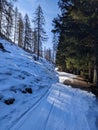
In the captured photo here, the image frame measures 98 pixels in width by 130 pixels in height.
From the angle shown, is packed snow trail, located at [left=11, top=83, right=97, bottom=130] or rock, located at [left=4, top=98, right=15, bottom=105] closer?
packed snow trail, located at [left=11, top=83, right=97, bottom=130]

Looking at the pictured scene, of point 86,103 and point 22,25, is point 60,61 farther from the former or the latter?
point 22,25

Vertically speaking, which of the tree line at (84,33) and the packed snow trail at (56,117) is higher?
the tree line at (84,33)

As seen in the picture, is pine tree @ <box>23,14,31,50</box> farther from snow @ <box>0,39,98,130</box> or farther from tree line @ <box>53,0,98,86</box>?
snow @ <box>0,39,98,130</box>

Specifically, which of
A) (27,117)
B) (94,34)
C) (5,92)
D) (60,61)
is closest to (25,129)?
(27,117)

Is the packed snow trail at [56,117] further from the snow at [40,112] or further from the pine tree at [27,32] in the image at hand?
the pine tree at [27,32]

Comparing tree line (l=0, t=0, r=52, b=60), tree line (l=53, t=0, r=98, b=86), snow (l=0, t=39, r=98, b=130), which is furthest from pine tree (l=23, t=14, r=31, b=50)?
snow (l=0, t=39, r=98, b=130)

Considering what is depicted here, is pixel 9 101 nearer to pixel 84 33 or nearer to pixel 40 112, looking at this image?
pixel 40 112

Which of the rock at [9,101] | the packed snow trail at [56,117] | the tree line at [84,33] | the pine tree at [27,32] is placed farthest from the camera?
the pine tree at [27,32]

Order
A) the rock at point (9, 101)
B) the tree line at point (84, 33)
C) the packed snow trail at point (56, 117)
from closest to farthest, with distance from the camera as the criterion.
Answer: the packed snow trail at point (56, 117)
the rock at point (9, 101)
the tree line at point (84, 33)

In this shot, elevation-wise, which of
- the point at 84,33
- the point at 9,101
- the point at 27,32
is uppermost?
the point at 27,32

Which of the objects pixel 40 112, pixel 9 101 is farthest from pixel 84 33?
pixel 9 101

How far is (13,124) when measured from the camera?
663cm

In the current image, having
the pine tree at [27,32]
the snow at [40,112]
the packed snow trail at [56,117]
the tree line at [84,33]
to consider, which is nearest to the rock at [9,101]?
the snow at [40,112]

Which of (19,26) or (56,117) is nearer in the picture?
(56,117)
